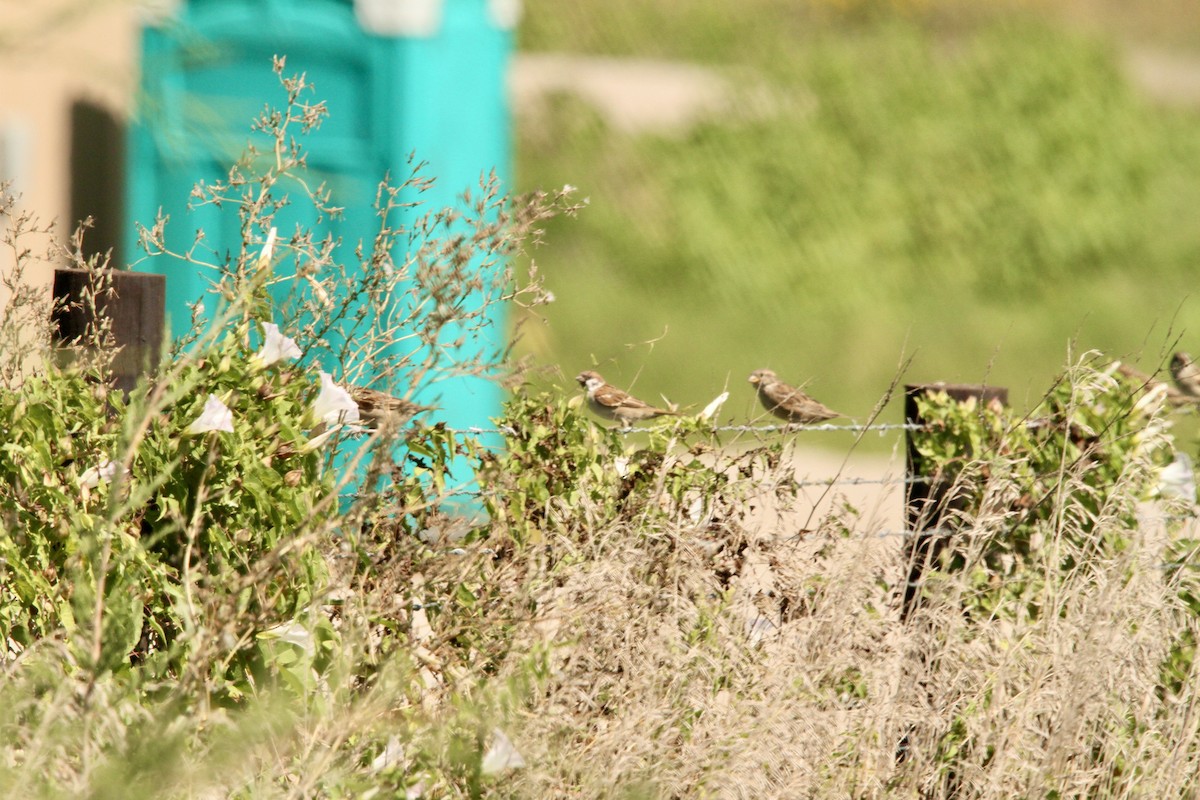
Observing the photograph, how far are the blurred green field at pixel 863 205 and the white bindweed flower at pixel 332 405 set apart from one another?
296 inches

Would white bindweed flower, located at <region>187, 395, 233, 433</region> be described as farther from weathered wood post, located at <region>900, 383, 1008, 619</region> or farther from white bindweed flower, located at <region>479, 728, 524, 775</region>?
weathered wood post, located at <region>900, 383, 1008, 619</region>

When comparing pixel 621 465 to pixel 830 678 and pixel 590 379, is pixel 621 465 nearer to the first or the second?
pixel 830 678

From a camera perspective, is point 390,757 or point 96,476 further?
point 96,476

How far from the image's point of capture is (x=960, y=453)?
407 cm

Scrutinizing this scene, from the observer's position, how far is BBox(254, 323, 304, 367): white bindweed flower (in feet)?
10.3

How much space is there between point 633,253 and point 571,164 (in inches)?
42.7

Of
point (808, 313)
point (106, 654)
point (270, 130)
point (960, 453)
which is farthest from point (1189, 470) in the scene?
point (808, 313)

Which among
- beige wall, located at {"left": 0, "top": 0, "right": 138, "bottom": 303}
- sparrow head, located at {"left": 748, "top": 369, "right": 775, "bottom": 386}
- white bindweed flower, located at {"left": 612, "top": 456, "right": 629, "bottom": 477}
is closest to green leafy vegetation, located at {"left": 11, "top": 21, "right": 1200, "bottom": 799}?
white bindweed flower, located at {"left": 612, "top": 456, "right": 629, "bottom": 477}

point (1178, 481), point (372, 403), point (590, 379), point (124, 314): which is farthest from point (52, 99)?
point (1178, 481)

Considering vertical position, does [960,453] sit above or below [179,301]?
below

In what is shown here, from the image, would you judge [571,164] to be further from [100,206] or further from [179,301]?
[179,301]

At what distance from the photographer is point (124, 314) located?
3.50 meters

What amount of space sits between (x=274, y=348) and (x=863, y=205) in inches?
427

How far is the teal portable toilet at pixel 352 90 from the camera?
285 inches
